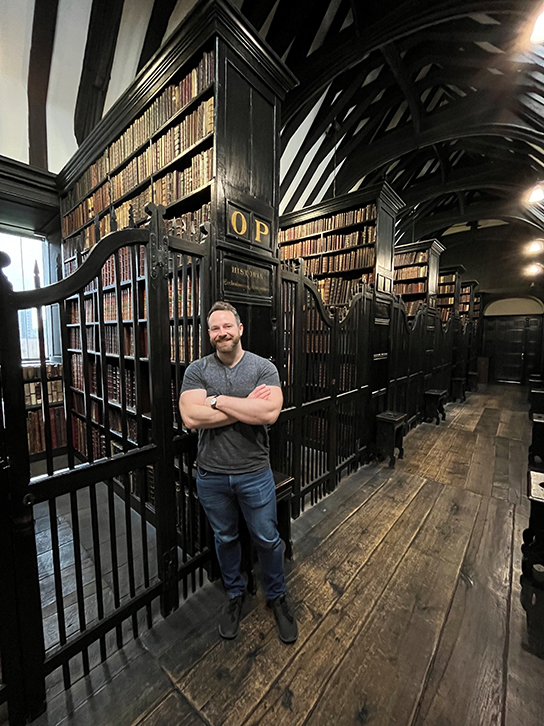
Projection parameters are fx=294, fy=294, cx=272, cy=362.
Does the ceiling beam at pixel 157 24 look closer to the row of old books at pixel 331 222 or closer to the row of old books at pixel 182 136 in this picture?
the row of old books at pixel 182 136

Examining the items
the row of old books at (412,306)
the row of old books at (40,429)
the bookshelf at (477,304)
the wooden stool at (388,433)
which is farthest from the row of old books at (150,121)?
the bookshelf at (477,304)

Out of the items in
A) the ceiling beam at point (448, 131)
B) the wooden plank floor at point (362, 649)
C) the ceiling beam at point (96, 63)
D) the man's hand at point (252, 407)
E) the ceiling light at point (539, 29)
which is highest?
the ceiling beam at point (448, 131)

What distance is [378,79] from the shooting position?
14.1 ft

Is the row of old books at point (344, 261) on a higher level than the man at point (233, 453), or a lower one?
higher

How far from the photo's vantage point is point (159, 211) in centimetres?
132

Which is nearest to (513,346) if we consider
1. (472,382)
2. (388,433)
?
(472,382)

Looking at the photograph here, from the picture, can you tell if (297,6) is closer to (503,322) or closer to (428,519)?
(428,519)

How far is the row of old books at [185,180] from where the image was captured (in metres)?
1.84

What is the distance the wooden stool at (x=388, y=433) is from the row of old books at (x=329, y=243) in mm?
2298

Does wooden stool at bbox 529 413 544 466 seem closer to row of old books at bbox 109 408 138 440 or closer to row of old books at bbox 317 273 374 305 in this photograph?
row of old books at bbox 317 273 374 305

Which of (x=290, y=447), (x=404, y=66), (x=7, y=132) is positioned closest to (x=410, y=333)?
(x=290, y=447)

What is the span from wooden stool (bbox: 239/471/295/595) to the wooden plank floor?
0.29 feet

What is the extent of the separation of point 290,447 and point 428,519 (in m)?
1.20

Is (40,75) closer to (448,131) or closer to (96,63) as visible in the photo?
(96,63)
